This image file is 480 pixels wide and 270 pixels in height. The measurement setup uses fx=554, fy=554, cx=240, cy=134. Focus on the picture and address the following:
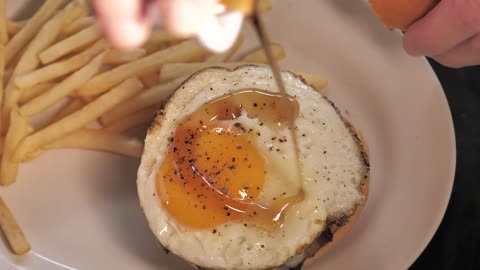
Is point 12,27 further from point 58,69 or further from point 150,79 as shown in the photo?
point 150,79

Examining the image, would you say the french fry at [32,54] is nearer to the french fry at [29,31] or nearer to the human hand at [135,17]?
the french fry at [29,31]

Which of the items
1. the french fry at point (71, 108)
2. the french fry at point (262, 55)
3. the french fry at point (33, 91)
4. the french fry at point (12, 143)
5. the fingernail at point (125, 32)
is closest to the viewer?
the fingernail at point (125, 32)

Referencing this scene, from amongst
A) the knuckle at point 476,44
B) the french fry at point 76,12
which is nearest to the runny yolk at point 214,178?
the french fry at point 76,12

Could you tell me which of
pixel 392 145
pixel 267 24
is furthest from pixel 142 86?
pixel 392 145

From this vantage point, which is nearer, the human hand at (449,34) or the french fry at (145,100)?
the human hand at (449,34)

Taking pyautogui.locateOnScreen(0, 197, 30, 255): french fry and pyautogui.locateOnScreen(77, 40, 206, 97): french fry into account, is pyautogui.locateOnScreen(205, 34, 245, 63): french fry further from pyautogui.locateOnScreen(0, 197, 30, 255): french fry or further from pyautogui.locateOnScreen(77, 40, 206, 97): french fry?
pyautogui.locateOnScreen(0, 197, 30, 255): french fry

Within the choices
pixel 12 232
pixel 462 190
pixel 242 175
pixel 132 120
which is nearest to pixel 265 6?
pixel 132 120

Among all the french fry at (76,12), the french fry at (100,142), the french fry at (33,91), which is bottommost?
the french fry at (100,142)
